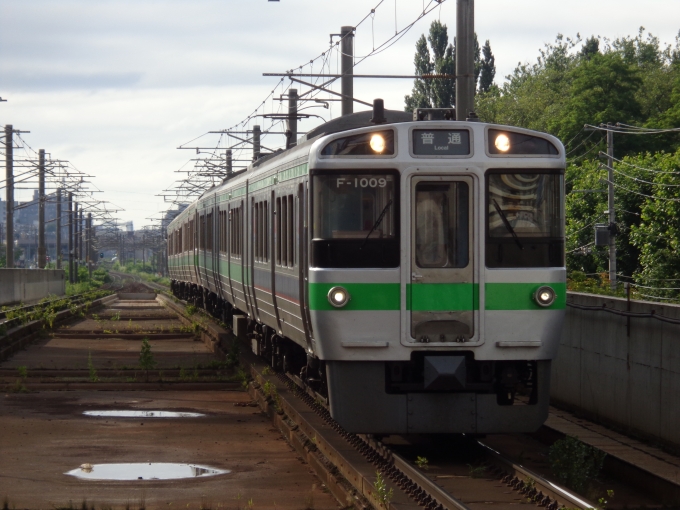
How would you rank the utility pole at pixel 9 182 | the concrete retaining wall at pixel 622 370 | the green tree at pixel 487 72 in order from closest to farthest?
the concrete retaining wall at pixel 622 370
the utility pole at pixel 9 182
the green tree at pixel 487 72

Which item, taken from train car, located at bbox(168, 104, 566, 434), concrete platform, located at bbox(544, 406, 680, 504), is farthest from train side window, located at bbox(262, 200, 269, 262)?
train car, located at bbox(168, 104, 566, 434)

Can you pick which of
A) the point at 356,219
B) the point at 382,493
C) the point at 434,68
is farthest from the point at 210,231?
the point at 434,68

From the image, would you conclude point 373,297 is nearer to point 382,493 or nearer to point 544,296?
point 544,296

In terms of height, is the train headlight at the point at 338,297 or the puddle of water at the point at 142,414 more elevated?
the train headlight at the point at 338,297

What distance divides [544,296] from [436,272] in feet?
2.99

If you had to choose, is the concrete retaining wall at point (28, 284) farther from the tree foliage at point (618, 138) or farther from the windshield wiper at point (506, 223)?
the windshield wiper at point (506, 223)

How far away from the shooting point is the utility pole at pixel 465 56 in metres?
14.9

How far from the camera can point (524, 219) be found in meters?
9.88

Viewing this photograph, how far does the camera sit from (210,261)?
80.8 feet

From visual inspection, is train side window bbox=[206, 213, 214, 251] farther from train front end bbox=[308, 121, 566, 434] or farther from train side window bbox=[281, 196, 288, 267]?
train front end bbox=[308, 121, 566, 434]

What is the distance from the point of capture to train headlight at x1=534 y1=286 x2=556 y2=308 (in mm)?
9789

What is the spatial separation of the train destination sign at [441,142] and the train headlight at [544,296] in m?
1.26

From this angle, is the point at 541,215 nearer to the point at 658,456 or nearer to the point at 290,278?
the point at 658,456

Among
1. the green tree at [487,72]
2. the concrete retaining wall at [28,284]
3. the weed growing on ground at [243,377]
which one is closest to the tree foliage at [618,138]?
the green tree at [487,72]
